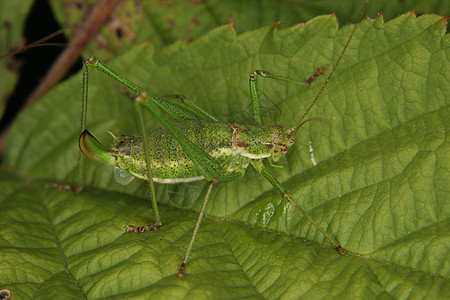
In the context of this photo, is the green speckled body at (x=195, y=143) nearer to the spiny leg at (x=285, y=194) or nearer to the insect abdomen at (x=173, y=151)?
the insect abdomen at (x=173, y=151)

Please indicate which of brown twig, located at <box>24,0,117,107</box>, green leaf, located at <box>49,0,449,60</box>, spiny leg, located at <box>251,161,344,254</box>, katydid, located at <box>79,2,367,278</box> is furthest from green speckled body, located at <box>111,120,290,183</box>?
brown twig, located at <box>24,0,117,107</box>

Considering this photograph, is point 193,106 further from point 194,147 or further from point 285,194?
point 285,194

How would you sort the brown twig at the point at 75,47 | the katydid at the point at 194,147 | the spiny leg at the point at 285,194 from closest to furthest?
the spiny leg at the point at 285,194, the katydid at the point at 194,147, the brown twig at the point at 75,47

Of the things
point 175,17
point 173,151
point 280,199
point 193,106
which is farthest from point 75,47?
point 280,199

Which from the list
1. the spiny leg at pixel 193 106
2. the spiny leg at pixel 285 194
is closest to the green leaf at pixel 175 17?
the spiny leg at pixel 193 106

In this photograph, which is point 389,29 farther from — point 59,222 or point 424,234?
point 59,222

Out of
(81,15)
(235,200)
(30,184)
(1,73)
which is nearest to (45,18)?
(81,15)
